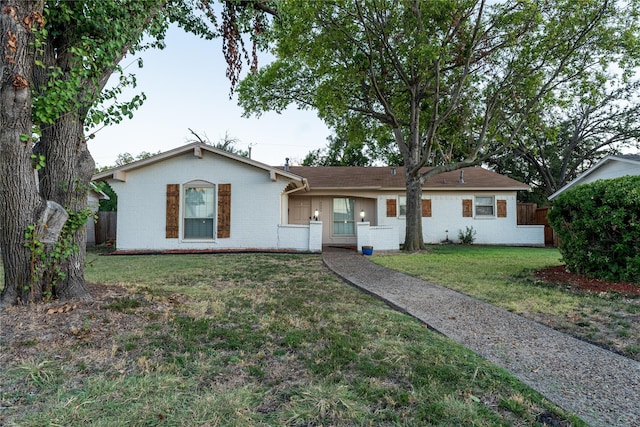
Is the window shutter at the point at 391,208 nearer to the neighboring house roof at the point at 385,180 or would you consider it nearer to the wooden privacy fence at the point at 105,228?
the neighboring house roof at the point at 385,180

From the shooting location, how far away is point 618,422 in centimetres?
194

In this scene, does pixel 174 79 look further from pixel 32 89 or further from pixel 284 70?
pixel 32 89

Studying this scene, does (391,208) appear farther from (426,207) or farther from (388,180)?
(426,207)

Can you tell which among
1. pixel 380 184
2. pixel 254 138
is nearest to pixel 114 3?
pixel 380 184

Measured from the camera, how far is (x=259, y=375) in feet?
8.07

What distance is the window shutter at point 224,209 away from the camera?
11.5 meters

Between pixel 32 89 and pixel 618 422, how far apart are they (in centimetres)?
571

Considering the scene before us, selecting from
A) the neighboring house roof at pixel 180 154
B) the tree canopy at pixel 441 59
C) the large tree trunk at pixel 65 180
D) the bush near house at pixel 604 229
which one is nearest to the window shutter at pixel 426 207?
the tree canopy at pixel 441 59

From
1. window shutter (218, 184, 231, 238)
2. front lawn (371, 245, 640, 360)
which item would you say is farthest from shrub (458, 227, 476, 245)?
window shutter (218, 184, 231, 238)

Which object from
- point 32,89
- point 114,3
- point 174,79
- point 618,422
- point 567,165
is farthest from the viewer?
point 567,165

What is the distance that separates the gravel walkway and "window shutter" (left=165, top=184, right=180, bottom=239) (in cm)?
863

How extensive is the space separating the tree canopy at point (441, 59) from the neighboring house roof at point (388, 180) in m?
2.69

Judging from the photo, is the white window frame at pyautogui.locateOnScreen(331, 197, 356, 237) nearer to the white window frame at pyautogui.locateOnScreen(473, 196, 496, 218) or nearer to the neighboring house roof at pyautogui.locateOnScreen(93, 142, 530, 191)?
the neighboring house roof at pyautogui.locateOnScreen(93, 142, 530, 191)

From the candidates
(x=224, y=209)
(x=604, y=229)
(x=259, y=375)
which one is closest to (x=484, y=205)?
(x=604, y=229)
